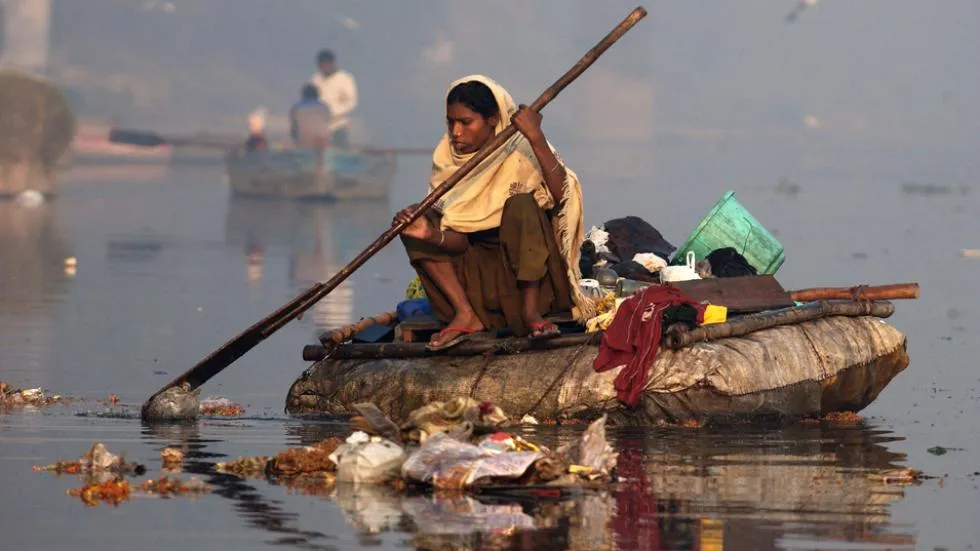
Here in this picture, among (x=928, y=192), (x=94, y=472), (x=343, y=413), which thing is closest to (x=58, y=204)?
(x=928, y=192)

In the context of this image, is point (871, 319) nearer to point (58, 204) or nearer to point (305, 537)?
point (305, 537)

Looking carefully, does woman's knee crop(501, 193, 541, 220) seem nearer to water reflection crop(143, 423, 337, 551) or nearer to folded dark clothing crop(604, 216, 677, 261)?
folded dark clothing crop(604, 216, 677, 261)

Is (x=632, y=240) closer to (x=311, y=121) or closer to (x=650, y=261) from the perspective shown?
(x=650, y=261)

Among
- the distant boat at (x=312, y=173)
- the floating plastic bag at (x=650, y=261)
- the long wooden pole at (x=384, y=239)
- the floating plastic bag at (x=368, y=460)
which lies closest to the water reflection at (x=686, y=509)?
the floating plastic bag at (x=368, y=460)

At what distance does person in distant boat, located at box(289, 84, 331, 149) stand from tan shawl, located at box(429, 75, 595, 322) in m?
31.2

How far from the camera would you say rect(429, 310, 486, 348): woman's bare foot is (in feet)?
39.6

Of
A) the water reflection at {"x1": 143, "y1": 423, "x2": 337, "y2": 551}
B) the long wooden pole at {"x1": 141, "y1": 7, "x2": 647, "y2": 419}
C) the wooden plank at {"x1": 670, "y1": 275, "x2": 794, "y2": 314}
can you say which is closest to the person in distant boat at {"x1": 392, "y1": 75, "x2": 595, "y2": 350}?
the long wooden pole at {"x1": 141, "y1": 7, "x2": 647, "y2": 419}

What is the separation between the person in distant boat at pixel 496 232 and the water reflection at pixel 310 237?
587 cm

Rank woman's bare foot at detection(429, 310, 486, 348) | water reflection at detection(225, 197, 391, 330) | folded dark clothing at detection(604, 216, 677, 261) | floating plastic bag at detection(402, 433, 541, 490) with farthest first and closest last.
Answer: water reflection at detection(225, 197, 391, 330)
folded dark clothing at detection(604, 216, 677, 261)
woman's bare foot at detection(429, 310, 486, 348)
floating plastic bag at detection(402, 433, 541, 490)

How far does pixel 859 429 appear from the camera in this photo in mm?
11969

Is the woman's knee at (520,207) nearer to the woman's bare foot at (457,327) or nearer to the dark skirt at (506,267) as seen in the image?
the dark skirt at (506,267)

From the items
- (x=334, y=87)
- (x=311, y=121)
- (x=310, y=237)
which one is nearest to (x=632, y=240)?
(x=310, y=237)

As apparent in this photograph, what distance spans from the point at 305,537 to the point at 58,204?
1364 inches

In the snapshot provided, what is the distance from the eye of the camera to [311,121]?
43.9 m
